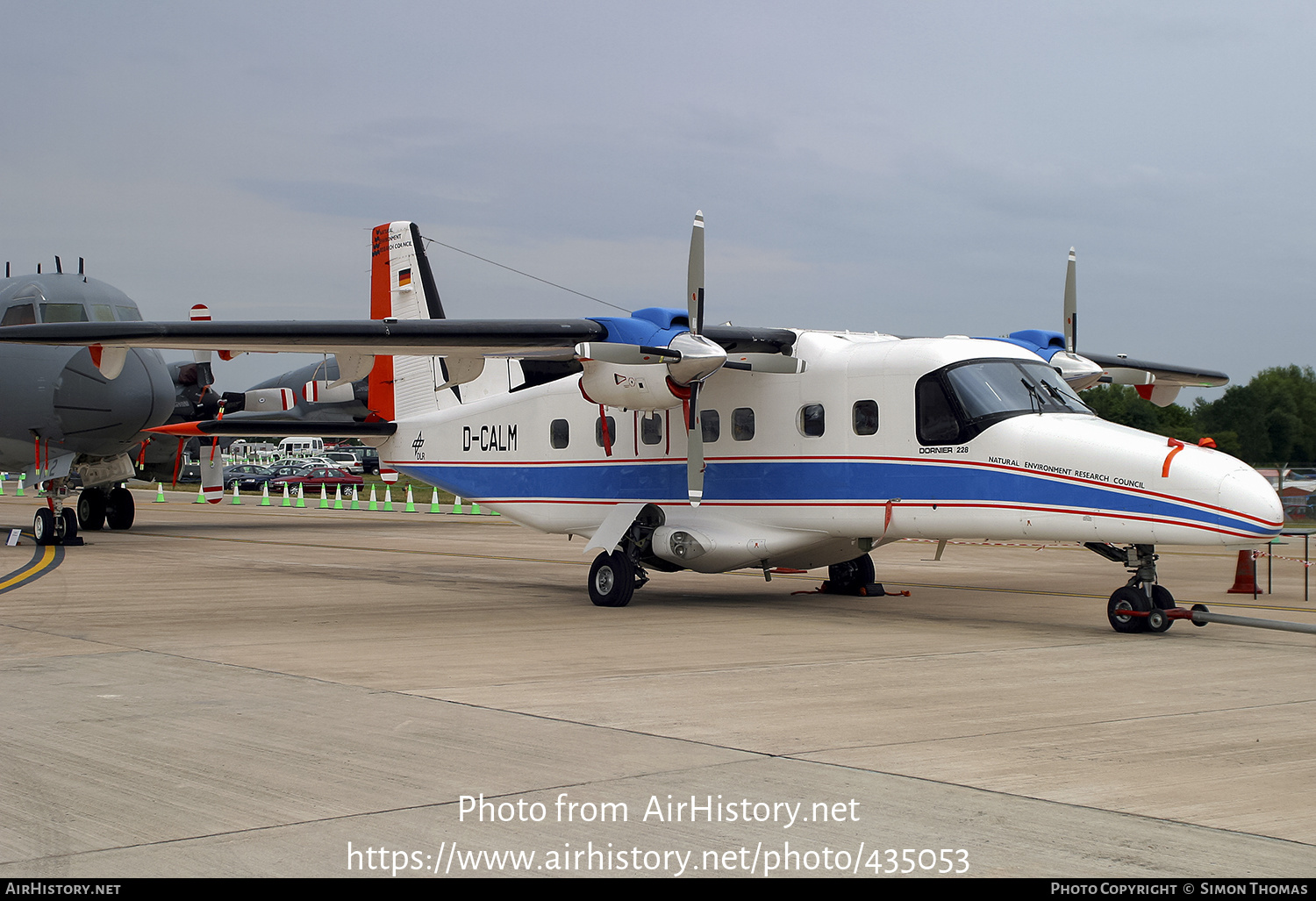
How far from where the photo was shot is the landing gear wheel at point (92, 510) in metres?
27.2

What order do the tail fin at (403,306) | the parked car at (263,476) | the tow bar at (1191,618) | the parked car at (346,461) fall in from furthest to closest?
1. the parked car at (346,461)
2. the parked car at (263,476)
3. the tail fin at (403,306)
4. the tow bar at (1191,618)

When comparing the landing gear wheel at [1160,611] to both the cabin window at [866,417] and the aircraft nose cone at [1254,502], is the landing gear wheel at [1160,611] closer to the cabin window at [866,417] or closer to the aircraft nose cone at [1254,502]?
the aircraft nose cone at [1254,502]

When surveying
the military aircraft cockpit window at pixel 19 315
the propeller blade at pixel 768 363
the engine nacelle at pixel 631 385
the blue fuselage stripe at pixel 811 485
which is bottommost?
the blue fuselage stripe at pixel 811 485

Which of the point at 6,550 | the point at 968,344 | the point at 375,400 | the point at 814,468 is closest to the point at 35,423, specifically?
the point at 6,550

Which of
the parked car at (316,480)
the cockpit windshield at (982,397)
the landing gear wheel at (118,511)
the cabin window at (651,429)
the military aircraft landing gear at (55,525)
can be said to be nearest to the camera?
the cockpit windshield at (982,397)

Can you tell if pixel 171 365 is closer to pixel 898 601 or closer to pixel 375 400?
pixel 375 400

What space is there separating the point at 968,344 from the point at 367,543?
15949 mm

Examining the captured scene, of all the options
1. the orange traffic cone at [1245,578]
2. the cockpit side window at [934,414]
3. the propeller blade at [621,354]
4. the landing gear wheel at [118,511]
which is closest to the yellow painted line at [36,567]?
the landing gear wheel at [118,511]

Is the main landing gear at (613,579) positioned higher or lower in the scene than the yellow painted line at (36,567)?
higher

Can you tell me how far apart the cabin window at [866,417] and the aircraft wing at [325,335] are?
9.76ft

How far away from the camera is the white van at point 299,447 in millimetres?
85375

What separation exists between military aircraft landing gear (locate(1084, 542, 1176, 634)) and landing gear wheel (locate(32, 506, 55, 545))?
18425 mm

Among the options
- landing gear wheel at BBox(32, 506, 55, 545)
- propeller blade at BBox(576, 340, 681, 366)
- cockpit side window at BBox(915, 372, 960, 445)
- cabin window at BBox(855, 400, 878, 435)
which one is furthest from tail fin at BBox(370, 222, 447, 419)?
cockpit side window at BBox(915, 372, 960, 445)

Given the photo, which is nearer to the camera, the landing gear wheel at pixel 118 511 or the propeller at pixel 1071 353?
the propeller at pixel 1071 353
